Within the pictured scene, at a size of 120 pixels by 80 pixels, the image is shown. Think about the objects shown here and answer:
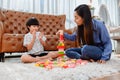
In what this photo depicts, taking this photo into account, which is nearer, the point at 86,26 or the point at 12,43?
the point at 86,26

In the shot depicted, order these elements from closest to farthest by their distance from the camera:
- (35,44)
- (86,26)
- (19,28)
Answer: (86,26)
(35,44)
(19,28)

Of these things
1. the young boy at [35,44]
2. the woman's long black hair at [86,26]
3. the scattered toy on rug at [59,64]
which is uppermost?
the woman's long black hair at [86,26]

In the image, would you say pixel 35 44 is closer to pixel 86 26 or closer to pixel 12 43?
pixel 12 43

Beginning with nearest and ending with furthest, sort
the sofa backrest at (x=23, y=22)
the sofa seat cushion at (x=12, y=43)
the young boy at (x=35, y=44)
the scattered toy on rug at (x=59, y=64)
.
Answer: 1. the scattered toy on rug at (x=59, y=64)
2. the young boy at (x=35, y=44)
3. the sofa seat cushion at (x=12, y=43)
4. the sofa backrest at (x=23, y=22)

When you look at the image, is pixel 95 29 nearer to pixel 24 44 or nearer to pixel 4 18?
pixel 24 44

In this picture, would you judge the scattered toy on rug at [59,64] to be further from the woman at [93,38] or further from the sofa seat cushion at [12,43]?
the sofa seat cushion at [12,43]

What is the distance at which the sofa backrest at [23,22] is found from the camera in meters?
2.76

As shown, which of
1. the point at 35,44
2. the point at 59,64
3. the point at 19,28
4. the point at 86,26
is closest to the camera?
the point at 59,64

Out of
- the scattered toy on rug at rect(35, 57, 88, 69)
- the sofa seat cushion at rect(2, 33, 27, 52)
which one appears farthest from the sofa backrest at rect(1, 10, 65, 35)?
the scattered toy on rug at rect(35, 57, 88, 69)

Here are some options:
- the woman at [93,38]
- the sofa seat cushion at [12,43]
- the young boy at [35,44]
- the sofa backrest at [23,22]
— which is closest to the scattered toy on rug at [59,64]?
the woman at [93,38]

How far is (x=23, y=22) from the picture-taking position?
114 inches

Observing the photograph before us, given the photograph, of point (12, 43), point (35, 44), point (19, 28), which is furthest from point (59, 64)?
point (19, 28)

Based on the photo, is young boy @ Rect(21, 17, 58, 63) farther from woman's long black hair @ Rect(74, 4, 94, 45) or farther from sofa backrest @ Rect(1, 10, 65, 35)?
sofa backrest @ Rect(1, 10, 65, 35)

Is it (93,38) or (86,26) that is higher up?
(86,26)
